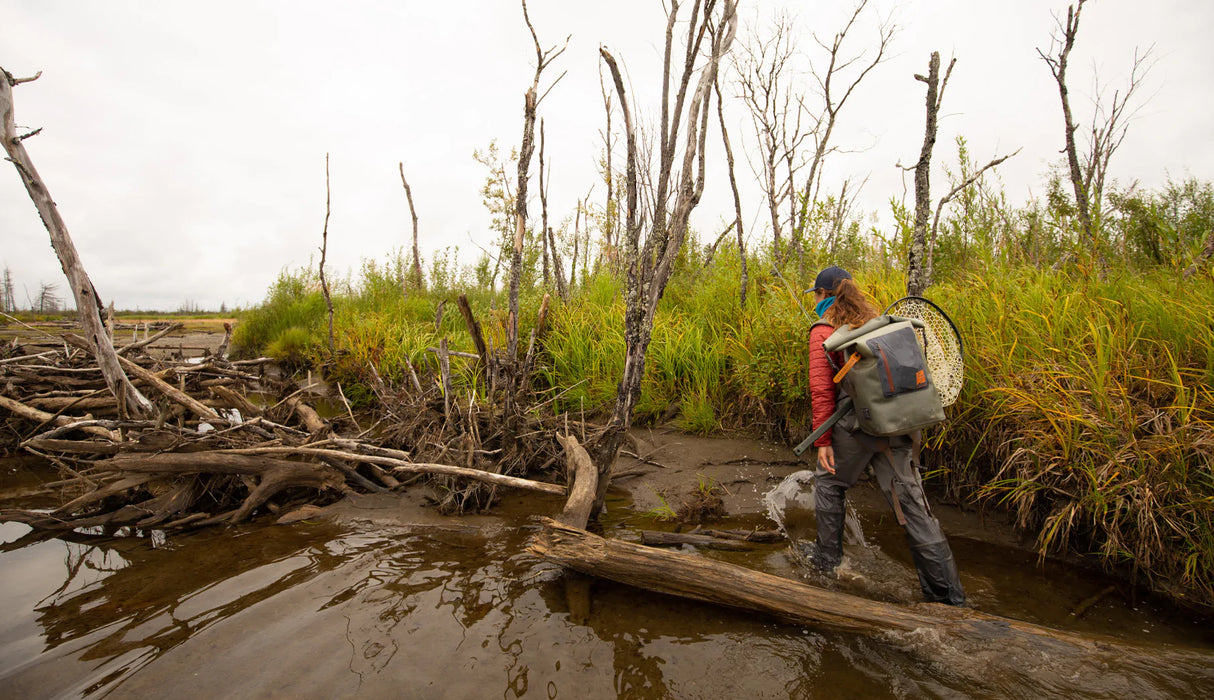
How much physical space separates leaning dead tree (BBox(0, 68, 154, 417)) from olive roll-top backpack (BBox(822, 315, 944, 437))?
6.06 metres

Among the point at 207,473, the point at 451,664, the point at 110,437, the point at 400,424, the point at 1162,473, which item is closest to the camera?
the point at 451,664

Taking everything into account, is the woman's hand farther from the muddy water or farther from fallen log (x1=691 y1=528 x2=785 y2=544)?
fallen log (x1=691 y1=528 x2=785 y2=544)

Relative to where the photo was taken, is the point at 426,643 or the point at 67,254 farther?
the point at 67,254

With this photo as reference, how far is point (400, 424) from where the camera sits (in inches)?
207

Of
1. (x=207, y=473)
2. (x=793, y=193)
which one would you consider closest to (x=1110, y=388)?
(x=793, y=193)

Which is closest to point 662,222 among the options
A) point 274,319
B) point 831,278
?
point 831,278

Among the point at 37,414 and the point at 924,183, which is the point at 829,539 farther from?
the point at 37,414

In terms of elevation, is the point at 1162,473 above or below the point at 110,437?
above

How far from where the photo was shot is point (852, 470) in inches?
133

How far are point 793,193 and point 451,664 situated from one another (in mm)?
7401

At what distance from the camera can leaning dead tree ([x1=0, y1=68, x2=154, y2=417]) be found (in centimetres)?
423

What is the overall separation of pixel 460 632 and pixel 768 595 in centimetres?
171

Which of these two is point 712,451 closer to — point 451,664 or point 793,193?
point 451,664

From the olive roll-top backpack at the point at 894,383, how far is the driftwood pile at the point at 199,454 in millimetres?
2119
